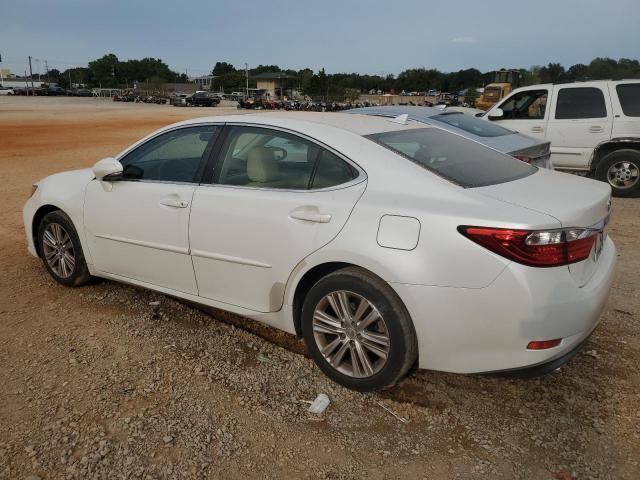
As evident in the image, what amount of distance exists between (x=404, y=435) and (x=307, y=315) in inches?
33.1

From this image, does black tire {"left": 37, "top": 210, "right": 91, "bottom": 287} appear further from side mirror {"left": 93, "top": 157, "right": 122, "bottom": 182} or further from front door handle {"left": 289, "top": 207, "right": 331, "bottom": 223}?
front door handle {"left": 289, "top": 207, "right": 331, "bottom": 223}

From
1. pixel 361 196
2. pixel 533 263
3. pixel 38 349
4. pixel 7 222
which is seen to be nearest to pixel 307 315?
pixel 361 196

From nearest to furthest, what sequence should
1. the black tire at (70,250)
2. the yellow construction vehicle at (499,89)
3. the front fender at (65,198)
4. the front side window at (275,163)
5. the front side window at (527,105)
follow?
the front side window at (275,163), the front fender at (65,198), the black tire at (70,250), the front side window at (527,105), the yellow construction vehicle at (499,89)

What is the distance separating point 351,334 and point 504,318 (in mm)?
845

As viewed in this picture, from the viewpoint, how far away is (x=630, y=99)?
29.1 ft

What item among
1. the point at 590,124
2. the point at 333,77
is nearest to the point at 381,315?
the point at 590,124

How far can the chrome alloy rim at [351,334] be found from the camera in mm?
2924

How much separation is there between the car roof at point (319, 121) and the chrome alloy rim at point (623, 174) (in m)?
6.58

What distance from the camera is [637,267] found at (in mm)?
5352

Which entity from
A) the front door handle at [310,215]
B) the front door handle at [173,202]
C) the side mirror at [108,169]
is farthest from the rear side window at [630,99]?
the side mirror at [108,169]

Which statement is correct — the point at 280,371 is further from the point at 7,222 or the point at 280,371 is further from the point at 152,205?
the point at 7,222

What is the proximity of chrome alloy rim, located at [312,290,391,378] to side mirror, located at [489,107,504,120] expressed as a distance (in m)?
7.62

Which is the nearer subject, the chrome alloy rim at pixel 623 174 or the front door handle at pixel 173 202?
the front door handle at pixel 173 202

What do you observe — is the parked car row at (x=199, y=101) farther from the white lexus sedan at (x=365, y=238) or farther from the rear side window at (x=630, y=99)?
the white lexus sedan at (x=365, y=238)
